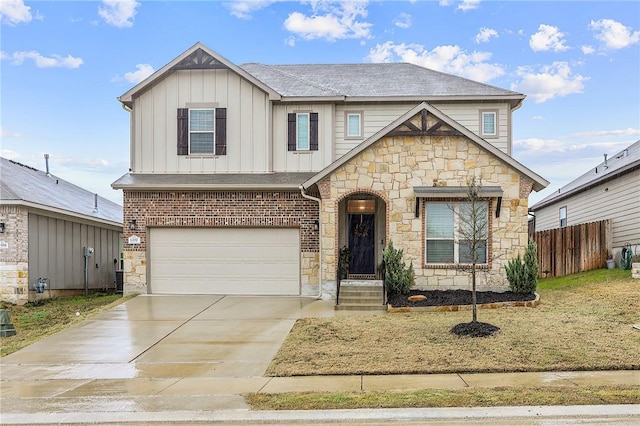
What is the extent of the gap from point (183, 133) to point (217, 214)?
290 cm

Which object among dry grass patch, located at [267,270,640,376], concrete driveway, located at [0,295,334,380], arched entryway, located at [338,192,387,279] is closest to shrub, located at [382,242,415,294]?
dry grass patch, located at [267,270,640,376]

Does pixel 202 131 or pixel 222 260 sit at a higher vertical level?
pixel 202 131

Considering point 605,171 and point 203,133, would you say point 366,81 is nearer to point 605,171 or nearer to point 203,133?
point 203,133

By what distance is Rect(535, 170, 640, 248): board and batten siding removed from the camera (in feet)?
60.3

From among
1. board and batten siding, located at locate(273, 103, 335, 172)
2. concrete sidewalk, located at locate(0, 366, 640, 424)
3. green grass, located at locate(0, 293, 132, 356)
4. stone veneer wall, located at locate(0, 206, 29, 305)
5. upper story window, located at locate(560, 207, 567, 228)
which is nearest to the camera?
concrete sidewalk, located at locate(0, 366, 640, 424)

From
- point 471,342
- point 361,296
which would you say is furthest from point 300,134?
point 471,342

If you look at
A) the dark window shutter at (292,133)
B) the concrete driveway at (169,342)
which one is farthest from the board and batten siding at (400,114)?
the concrete driveway at (169,342)

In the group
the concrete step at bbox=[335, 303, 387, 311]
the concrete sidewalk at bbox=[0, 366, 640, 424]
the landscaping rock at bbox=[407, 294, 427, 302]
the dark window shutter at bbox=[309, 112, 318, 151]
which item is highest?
the dark window shutter at bbox=[309, 112, 318, 151]

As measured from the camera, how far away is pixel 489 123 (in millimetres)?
17734

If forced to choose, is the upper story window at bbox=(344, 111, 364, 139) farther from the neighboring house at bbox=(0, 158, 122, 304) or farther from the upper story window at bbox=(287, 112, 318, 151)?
the neighboring house at bbox=(0, 158, 122, 304)

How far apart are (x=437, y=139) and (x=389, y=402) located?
9.18 m

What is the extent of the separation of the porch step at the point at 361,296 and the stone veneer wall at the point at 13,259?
31.5ft

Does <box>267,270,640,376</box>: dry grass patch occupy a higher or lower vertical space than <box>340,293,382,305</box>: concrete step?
lower

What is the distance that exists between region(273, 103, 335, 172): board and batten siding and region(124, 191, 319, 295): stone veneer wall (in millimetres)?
1358
